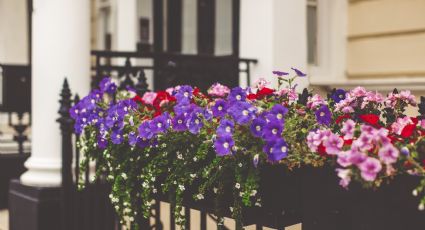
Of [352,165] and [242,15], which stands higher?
[242,15]

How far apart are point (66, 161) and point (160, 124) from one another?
1562mm

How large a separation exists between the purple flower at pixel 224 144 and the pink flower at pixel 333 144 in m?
0.38

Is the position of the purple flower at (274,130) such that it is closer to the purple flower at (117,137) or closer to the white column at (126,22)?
the purple flower at (117,137)

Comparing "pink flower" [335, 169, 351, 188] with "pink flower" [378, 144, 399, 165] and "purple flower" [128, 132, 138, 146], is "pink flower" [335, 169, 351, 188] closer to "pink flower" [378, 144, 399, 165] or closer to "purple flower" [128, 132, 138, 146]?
"pink flower" [378, 144, 399, 165]

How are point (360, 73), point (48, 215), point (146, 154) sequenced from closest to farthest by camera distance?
1. point (146, 154)
2. point (48, 215)
3. point (360, 73)

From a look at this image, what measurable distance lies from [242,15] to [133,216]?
302 centimetres

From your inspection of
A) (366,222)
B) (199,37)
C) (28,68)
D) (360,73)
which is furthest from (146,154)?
(199,37)

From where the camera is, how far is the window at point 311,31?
241 inches

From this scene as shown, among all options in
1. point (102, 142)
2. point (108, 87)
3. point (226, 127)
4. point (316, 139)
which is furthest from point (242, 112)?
point (108, 87)

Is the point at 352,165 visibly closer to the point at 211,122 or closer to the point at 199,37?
the point at 211,122

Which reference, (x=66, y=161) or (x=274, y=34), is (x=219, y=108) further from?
(x=274, y=34)

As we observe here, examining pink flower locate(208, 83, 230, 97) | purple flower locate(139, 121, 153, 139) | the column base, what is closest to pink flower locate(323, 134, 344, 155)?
purple flower locate(139, 121, 153, 139)

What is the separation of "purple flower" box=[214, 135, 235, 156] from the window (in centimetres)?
412

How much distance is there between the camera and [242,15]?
5594 mm
